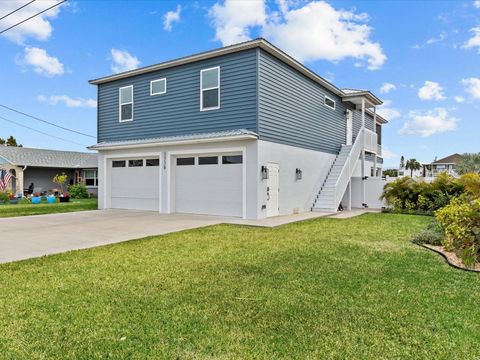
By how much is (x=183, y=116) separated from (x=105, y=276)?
8763 mm

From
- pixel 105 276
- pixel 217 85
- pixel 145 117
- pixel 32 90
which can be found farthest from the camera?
pixel 32 90

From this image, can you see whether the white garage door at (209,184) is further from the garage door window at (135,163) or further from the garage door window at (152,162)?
the garage door window at (135,163)

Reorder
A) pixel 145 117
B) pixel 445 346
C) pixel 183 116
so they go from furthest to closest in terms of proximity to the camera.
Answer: pixel 145 117
pixel 183 116
pixel 445 346

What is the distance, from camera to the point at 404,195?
13867 mm

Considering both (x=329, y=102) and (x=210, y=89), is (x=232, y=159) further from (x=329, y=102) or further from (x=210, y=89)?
(x=329, y=102)

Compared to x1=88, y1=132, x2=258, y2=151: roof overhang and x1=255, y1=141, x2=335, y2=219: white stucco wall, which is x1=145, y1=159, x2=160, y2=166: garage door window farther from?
x1=255, y1=141, x2=335, y2=219: white stucco wall

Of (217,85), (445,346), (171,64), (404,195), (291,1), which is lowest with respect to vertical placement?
(445,346)

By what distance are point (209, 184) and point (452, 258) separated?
8058 mm

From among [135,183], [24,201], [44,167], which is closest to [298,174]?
[135,183]

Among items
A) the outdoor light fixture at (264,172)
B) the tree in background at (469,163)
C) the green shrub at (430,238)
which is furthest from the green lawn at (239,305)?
the tree in background at (469,163)

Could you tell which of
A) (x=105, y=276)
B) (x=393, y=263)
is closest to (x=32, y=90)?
(x=105, y=276)

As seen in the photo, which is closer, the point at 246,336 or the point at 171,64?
the point at 246,336

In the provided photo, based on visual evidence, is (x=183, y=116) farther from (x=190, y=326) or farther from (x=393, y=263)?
(x=190, y=326)

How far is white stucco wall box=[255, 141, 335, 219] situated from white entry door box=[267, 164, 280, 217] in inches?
9.5
